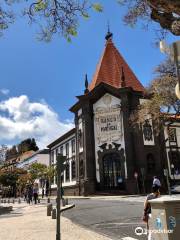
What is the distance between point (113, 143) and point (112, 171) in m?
3.32

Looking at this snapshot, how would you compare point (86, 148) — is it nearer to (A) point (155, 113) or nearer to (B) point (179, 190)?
(B) point (179, 190)

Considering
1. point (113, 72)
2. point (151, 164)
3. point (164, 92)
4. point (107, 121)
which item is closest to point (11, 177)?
point (113, 72)

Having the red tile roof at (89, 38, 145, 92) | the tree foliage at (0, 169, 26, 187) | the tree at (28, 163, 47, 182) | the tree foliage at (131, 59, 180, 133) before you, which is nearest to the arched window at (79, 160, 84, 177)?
the red tile roof at (89, 38, 145, 92)

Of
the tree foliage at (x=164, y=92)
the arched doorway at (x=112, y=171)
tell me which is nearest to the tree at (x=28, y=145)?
the arched doorway at (x=112, y=171)

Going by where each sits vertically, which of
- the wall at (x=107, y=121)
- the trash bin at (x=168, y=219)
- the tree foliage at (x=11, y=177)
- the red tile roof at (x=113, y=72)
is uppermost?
the red tile roof at (x=113, y=72)

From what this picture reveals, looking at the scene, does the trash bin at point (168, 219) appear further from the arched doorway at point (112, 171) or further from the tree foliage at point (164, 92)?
the arched doorway at point (112, 171)

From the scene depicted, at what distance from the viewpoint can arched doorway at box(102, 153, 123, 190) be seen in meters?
40.8

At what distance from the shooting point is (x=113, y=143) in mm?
42438

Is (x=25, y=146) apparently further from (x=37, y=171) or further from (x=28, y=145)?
(x=37, y=171)

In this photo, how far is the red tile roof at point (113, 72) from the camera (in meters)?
46.8

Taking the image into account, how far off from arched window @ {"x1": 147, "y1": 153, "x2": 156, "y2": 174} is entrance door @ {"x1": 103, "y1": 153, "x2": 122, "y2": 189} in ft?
11.4

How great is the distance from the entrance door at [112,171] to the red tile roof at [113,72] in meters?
8.96

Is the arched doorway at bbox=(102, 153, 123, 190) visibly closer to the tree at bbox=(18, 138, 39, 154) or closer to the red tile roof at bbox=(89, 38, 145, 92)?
the red tile roof at bbox=(89, 38, 145, 92)

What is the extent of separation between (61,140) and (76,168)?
1204 centimetres
